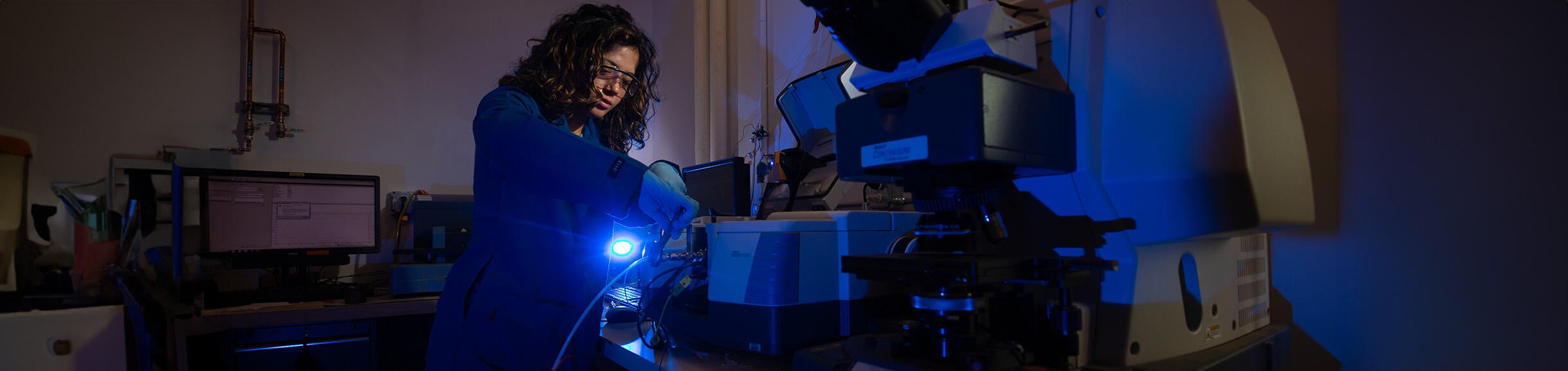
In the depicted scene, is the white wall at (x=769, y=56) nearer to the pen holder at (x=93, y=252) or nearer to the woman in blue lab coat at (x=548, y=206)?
the woman in blue lab coat at (x=548, y=206)

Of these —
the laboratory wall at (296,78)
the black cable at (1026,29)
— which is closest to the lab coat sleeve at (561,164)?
the black cable at (1026,29)

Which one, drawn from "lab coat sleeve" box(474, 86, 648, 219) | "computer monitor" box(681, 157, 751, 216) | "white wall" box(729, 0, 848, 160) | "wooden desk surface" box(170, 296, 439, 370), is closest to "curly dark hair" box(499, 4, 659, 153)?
"lab coat sleeve" box(474, 86, 648, 219)

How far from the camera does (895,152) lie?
65cm

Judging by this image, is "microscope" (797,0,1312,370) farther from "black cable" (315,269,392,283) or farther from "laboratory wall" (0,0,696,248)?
"black cable" (315,269,392,283)

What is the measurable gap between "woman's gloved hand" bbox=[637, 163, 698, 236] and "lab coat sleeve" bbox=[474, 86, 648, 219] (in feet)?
0.05

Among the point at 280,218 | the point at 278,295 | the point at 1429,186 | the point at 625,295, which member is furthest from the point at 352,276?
the point at 1429,186

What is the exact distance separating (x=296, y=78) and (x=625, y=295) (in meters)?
2.43

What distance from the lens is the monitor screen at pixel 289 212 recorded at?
2.28 metres

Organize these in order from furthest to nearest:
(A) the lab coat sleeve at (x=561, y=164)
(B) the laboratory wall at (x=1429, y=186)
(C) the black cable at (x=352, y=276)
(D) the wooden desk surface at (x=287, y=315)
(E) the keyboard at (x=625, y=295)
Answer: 1. (C) the black cable at (x=352, y=276)
2. (D) the wooden desk surface at (x=287, y=315)
3. (E) the keyboard at (x=625, y=295)
4. (A) the lab coat sleeve at (x=561, y=164)
5. (B) the laboratory wall at (x=1429, y=186)

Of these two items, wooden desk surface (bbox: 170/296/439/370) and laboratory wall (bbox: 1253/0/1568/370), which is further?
wooden desk surface (bbox: 170/296/439/370)

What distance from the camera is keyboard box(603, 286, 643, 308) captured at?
4.91 ft

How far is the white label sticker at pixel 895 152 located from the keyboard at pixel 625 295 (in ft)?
3.10

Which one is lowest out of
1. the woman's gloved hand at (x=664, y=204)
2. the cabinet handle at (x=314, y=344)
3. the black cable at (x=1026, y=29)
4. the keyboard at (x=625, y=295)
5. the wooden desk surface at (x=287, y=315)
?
the cabinet handle at (x=314, y=344)

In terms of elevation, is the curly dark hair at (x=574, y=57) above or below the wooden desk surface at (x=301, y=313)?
above
